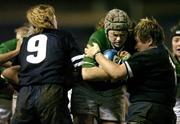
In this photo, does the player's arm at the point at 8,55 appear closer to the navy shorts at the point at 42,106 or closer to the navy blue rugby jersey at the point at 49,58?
the navy blue rugby jersey at the point at 49,58

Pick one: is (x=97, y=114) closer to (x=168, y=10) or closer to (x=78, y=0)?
(x=168, y=10)

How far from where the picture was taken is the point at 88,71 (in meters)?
5.60

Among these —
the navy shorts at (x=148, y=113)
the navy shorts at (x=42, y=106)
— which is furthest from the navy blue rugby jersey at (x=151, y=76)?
the navy shorts at (x=42, y=106)

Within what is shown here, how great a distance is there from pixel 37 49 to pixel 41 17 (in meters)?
0.29

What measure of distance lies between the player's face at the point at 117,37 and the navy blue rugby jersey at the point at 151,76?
1.13 feet

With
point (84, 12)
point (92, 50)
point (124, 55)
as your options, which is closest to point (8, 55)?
point (92, 50)

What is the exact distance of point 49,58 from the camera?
5520mm

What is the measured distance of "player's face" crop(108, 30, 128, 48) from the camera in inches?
224

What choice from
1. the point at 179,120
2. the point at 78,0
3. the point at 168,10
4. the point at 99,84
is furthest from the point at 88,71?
the point at 78,0

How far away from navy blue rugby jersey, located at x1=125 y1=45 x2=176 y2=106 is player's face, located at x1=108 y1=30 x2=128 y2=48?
35 centimetres

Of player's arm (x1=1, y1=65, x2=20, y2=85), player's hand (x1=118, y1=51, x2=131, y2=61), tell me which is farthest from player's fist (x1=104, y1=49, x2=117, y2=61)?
player's arm (x1=1, y1=65, x2=20, y2=85)

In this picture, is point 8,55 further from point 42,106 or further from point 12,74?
point 42,106

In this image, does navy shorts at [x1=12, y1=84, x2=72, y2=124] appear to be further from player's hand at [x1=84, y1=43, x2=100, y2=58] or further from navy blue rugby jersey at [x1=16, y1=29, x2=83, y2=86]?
player's hand at [x1=84, y1=43, x2=100, y2=58]

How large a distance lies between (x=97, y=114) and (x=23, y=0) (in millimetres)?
8648
